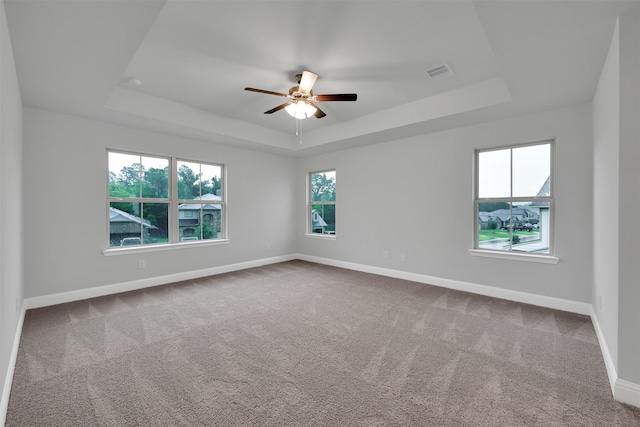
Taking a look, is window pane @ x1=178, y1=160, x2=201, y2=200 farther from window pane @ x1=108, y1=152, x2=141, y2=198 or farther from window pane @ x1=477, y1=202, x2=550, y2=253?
window pane @ x1=477, y1=202, x2=550, y2=253

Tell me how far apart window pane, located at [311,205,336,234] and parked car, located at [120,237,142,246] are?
3381 mm

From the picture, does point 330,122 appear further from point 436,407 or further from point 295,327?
point 436,407

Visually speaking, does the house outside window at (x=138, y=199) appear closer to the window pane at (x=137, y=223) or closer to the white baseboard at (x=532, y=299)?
the window pane at (x=137, y=223)

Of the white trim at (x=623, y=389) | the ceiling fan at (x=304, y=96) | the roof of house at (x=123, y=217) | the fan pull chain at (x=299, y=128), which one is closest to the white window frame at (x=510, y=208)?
the white trim at (x=623, y=389)

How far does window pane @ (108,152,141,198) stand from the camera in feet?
13.6

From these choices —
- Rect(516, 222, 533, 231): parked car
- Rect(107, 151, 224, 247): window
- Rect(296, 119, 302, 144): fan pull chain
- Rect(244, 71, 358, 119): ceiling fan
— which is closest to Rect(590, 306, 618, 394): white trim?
Rect(516, 222, 533, 231): parked car

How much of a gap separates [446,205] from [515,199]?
0.88m

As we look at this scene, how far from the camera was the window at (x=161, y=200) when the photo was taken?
4203mm

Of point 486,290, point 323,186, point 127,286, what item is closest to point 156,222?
point 127,286

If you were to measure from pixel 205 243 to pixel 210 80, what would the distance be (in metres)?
2.79

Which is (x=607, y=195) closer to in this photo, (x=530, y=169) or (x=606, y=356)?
(x=606, y=356)

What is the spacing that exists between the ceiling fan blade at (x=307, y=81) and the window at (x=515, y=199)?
8.87 ft

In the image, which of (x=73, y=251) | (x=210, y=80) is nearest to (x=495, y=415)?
(x=210, y=80)

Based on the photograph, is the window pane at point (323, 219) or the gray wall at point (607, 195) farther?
the window pane at point (323, 219)
